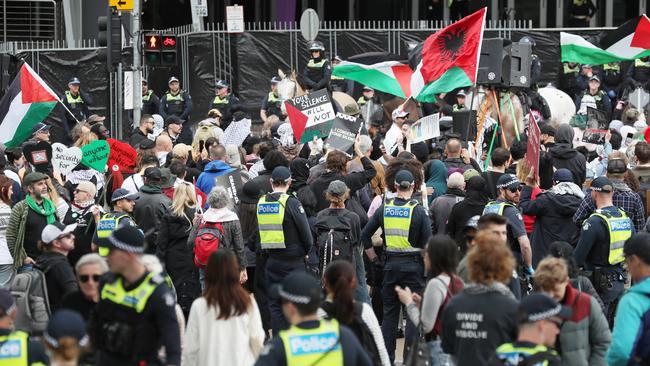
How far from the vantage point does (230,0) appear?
3597 centimetres

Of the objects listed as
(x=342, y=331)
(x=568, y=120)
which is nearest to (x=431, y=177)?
(x=342, y=331)

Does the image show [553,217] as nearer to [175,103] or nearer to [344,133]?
[344,133]

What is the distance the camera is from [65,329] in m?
6.46

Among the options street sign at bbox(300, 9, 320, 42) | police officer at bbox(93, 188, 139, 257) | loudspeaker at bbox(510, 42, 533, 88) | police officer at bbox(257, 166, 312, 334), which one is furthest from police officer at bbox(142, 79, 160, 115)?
police officer at bbox(257, 166, 312, 334)

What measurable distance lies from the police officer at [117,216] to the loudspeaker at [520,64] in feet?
22.1

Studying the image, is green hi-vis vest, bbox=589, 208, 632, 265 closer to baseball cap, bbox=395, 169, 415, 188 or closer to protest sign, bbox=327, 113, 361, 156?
baseball cap, bbox=395, 169, 415, 188

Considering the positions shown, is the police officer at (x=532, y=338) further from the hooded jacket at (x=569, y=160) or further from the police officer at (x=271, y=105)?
the police officer at (x=271, y=105)

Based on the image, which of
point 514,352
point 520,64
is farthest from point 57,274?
point 520,64

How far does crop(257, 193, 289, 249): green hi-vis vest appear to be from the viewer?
12062mm

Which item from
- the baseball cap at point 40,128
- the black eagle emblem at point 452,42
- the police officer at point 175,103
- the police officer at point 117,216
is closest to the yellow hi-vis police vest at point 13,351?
the police officer at point 117,216

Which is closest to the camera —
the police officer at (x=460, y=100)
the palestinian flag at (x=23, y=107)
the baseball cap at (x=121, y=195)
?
the baseball cap at (x=121, y=195)

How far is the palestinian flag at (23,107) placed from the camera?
1638cm

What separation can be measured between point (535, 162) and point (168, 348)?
259 inches

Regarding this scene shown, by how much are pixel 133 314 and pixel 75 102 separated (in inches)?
719
